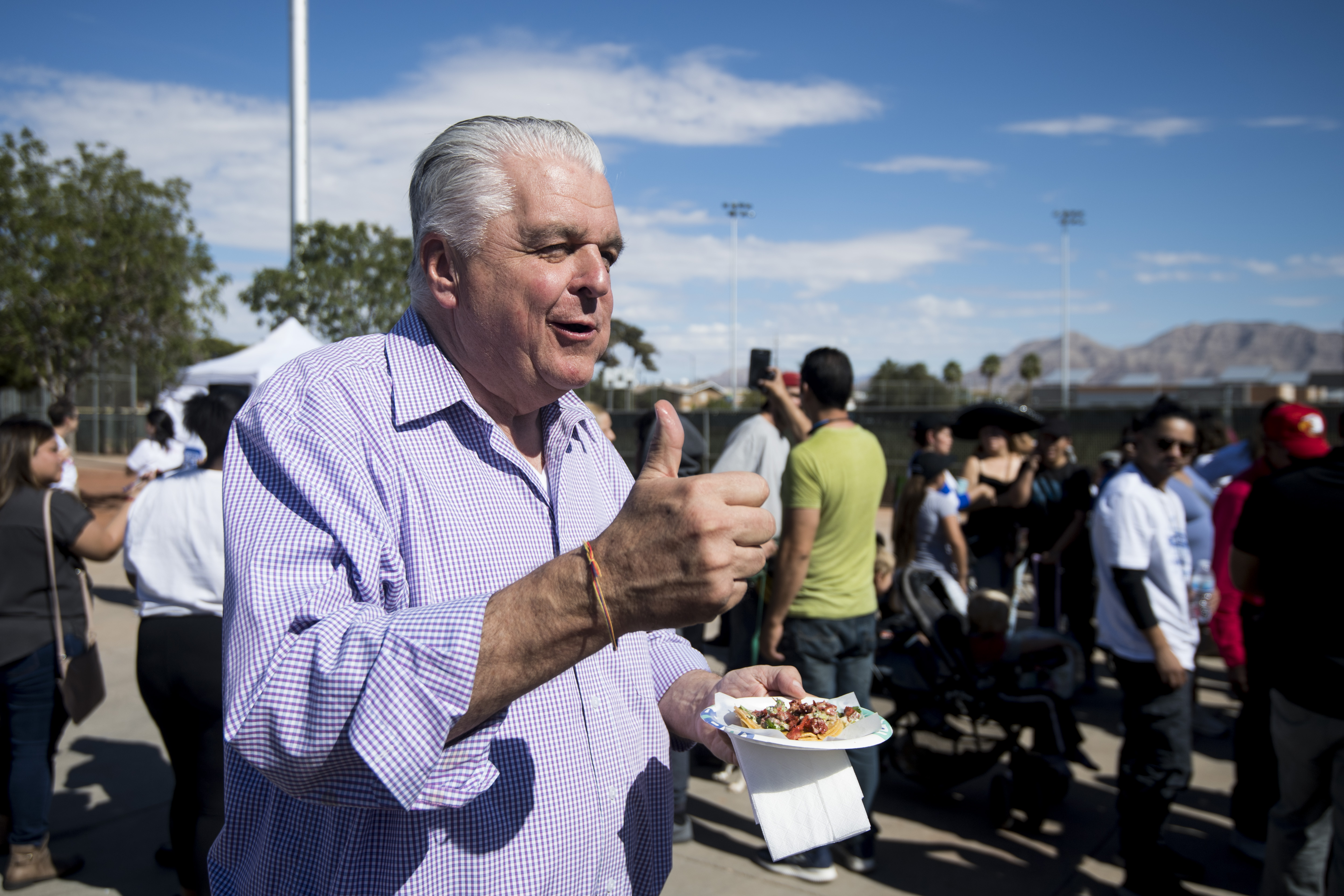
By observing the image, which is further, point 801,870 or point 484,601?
point 801,870

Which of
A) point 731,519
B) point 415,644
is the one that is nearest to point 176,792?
point 415,644

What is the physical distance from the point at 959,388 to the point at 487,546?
1109 inches

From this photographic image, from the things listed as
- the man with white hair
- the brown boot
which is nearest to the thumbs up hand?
the man with white hair

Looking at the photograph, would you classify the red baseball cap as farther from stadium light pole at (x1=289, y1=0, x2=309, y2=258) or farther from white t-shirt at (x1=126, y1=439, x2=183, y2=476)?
stadium light pole at (x1=289, y1=0, x2=309, y2=258)

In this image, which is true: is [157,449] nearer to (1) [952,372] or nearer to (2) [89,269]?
(2) [89,269]

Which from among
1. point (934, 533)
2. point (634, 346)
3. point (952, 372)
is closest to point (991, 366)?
point (952, 372)

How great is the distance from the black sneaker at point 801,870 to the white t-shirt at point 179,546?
2717 millimetres

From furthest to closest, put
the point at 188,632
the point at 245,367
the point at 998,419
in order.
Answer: the point at 245,367 < the point at 998,419 < the point at 188,632

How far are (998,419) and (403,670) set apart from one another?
704 cm

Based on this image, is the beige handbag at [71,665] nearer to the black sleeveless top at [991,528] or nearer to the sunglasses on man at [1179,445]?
the sunglasses on man at [1179,445]

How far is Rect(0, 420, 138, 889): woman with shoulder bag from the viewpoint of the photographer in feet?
12.3

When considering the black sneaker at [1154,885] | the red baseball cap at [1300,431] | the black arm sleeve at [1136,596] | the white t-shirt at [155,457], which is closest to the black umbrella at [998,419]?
the red baseball cap at [1300,431]

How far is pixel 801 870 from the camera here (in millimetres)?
3979

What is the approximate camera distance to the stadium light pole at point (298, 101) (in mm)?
15375
